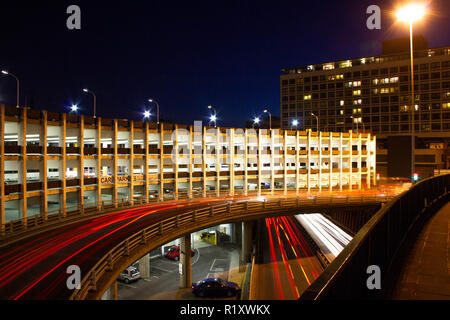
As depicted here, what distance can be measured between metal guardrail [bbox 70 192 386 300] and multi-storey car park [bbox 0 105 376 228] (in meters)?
9.25

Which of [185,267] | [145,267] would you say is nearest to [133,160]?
[145,267]

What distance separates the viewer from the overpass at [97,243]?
1299 centimetres

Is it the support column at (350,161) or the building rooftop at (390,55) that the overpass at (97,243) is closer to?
the support column at (350,161)

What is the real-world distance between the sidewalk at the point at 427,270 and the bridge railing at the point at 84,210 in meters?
21.9

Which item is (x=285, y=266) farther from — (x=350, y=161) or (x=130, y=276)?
(x=350, y=161)

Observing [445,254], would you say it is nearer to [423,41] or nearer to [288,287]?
[288,287]

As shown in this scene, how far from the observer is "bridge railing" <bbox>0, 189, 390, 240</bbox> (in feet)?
69.4

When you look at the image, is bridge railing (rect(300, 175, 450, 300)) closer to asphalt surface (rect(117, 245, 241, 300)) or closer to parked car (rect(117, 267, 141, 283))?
asphalt surface (rect(117, 245, 241, 300))

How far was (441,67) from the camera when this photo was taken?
89.6m

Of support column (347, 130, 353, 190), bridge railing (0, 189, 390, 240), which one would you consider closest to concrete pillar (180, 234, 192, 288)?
bridge railing (0, 189, 390, 240)

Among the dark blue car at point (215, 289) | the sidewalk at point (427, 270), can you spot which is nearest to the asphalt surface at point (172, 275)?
the dark blue car at point (215, 289)

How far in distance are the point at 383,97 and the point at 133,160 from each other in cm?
8857
